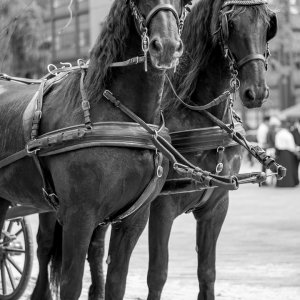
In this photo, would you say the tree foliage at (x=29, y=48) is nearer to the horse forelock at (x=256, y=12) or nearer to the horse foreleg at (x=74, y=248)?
the horse forelock at (x=256, y=12)

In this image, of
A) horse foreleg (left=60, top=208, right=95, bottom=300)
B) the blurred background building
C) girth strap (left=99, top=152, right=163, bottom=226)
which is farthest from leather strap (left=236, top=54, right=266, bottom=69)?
the blurred background building

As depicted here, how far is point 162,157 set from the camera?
4.47 meters

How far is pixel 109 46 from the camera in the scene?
4.36 metres

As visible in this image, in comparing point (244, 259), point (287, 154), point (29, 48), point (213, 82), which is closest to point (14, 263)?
point (213, 82)

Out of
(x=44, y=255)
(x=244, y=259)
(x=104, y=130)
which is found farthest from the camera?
(x=244, y=259)

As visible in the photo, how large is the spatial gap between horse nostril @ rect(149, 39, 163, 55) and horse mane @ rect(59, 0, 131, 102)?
1.24 ft

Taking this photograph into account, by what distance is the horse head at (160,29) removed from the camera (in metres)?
3.94

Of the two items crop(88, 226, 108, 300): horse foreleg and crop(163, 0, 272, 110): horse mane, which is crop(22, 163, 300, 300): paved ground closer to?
Answer: crop(88, 226, 108, 300): horse foreleg

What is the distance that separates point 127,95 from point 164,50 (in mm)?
504

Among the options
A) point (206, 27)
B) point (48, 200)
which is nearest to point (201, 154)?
point (206, 27)

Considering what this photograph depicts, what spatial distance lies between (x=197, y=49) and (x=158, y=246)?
136 centimetres

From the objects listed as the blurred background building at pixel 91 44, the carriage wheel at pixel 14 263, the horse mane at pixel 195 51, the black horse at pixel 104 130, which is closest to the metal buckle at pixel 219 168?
the horse mane at pixel 195 51

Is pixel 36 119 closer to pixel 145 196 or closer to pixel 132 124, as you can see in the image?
pixel 132 124

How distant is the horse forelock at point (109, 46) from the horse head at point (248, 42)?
3.11 feet
